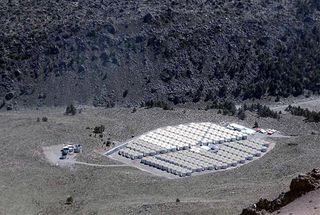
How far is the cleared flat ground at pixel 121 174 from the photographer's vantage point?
162ft

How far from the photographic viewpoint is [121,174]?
59781 mm

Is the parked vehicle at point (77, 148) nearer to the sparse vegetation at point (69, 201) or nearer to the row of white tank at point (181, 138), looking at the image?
the row of white tank at point (181, 138)

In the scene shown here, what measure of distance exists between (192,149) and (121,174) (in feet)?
33.4

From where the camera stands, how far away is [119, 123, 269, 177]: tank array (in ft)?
207

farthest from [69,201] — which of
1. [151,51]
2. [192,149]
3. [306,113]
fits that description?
[151,51]

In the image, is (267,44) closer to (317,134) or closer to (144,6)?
(144,6)

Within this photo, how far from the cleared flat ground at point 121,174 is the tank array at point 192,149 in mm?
1875

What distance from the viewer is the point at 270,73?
96.1 m

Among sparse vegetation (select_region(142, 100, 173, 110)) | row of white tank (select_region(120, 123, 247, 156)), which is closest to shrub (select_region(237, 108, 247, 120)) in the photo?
row of white tank (select_region(120, 123, 247, 156))

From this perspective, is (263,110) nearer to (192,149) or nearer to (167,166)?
(192,149)

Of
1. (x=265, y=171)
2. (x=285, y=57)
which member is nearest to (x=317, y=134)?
(x=265, y=171)

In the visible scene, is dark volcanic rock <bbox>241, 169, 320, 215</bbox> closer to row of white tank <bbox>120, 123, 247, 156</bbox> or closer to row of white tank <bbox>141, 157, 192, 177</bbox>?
row of white tank <bbox>141, 157, 192, 177</bbox>

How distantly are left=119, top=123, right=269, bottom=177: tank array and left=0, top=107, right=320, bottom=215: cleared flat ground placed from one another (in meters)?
1.88

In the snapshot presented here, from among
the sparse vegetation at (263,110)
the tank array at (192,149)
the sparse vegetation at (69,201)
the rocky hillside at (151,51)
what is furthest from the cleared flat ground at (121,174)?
the rocky hillside at (151,51)
